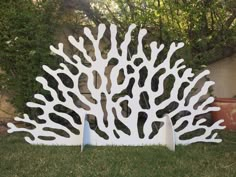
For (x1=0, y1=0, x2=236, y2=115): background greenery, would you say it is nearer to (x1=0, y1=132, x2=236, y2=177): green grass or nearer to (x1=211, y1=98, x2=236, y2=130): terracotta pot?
(x1=211, y1=98, x2=236, y2=130): terracotta pot

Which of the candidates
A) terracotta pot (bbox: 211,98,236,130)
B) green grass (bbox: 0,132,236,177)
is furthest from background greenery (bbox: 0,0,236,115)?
green grass (bbox: 0,132,236,177)

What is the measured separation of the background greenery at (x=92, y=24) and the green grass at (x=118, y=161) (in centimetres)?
155

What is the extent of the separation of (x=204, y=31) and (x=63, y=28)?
252cm

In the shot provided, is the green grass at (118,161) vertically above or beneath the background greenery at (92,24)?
beneath

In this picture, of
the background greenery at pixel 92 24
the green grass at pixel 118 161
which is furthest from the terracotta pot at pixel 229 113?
the green grass at pixel 118 161

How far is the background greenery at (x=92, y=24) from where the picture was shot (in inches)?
250

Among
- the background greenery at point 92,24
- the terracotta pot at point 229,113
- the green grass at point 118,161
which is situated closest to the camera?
the green grass at point 118,161

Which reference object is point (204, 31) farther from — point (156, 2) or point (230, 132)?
point (230, 132)

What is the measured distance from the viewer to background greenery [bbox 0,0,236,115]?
6.36 metres

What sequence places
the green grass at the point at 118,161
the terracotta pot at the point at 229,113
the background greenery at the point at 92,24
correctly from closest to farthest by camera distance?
the green grass at the point at 118,161 → the background greenery at the point at 92,24 → the terracotta pot at the point at 229,113

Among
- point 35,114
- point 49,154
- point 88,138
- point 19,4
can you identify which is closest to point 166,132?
point 88,138

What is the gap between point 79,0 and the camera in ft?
23.1

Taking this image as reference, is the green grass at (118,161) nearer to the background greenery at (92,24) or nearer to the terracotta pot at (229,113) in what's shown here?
the terracotta pot at (229,113)

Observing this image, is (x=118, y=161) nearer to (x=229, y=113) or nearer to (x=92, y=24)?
(x=229, y=113)
